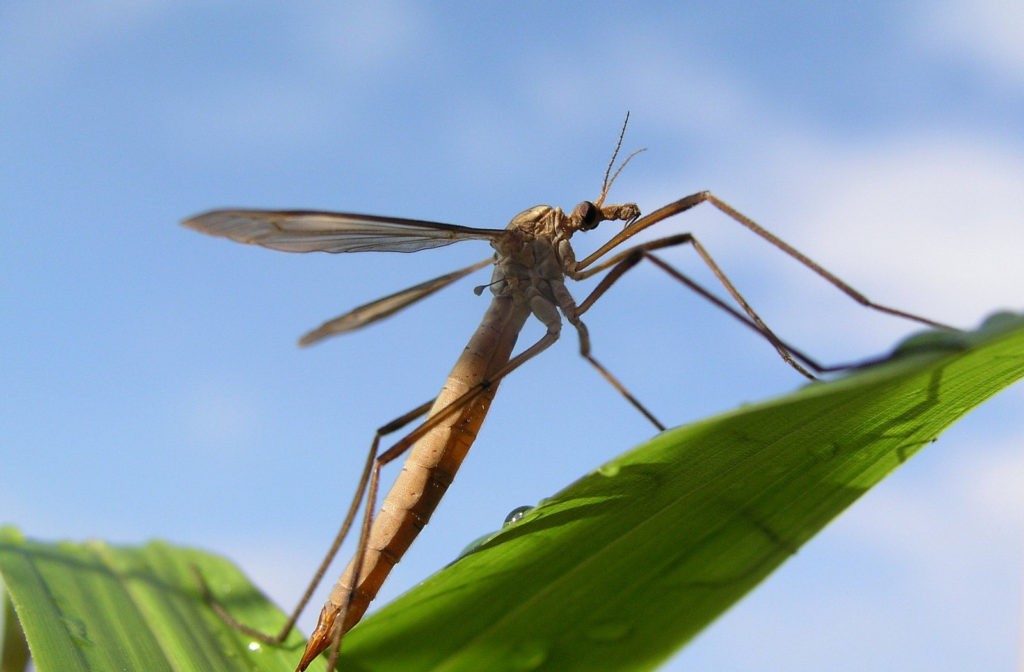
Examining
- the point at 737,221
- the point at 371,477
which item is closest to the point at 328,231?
the point at 371,477

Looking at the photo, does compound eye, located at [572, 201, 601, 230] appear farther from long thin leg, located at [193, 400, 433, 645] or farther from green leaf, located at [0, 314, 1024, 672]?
green leaf, located at [0, 314, 1024, 672]

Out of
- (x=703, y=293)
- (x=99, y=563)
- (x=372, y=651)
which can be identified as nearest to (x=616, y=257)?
(x=703, y=293)

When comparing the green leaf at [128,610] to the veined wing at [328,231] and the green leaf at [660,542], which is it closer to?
the green leaf at [660,542]

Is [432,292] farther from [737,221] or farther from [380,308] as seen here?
[737,221]

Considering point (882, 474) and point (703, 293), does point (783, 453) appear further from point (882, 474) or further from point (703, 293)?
point (703, 293)

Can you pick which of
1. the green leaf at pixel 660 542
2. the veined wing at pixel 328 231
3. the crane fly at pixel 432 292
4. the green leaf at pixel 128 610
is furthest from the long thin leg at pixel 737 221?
the green leaf at pixel 128 610

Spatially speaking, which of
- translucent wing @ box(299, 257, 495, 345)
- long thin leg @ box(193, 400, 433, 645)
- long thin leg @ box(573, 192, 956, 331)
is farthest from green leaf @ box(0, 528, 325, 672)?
long thin leg @ box(573, 192, 956, 331)

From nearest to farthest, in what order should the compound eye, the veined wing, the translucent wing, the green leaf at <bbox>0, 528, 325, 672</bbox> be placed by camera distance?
the green leaf at <bbox>0, 528, 325, 672</bbox> → the veined wing → the translucent wing → the compound eye
